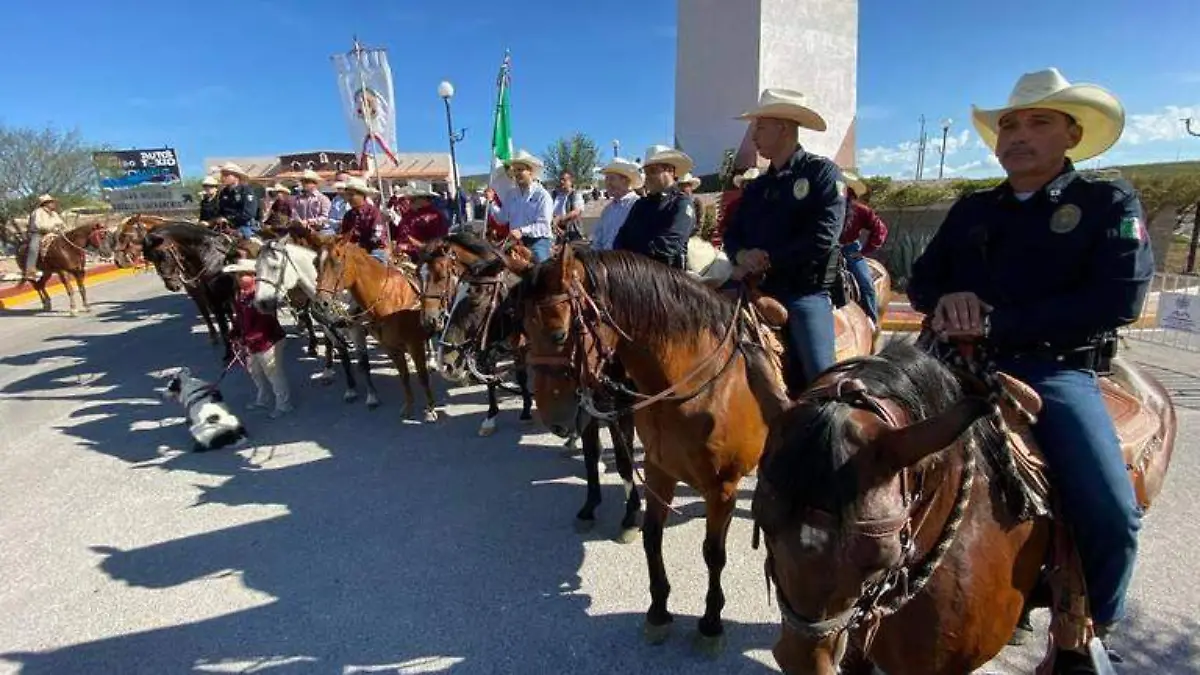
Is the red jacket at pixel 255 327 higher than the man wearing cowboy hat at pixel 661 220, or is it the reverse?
the man wearing cowboy hat at pixel 661 220

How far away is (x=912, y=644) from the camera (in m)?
1.76

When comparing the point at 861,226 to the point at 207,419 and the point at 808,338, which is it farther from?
the point at 207,419

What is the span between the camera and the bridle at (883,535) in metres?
1.30

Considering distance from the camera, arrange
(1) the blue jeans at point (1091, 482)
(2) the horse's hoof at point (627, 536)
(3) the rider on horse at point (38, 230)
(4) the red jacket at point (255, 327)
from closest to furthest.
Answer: (1) the blue jeans at point (1091, 482)
(2) the horse's hoof at point (627, 536)
(4) the red jacket at point (255, 327)
(3) the rider on horse at point (38, 230)

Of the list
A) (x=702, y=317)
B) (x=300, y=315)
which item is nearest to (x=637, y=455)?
(x=702, y=317)

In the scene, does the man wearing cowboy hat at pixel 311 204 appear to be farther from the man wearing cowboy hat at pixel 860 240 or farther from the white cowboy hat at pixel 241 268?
the man wearing cowboy hat at pixel 860 240

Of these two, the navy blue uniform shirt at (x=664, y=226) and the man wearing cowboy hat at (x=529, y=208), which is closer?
the navy blue uniform shirt at (x=664, y=226)

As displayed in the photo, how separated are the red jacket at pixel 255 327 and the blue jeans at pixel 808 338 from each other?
19.2ft

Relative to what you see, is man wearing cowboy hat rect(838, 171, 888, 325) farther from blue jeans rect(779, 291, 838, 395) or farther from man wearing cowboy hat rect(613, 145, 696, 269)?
blue jeans rect(779, 291, 838, 395)

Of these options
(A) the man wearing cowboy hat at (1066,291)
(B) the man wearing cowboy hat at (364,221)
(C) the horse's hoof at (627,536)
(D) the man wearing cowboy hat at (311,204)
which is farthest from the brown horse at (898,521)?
(D) the man wearing cowboy hat at (311,204)


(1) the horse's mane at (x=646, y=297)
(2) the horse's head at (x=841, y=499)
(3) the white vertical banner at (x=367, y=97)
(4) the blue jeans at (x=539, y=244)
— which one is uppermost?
(3) the white vertical banner at (x=367, y=97)

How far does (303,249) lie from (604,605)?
544 cm

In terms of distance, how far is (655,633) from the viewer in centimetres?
312

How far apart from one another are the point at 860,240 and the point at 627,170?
3.70 m
